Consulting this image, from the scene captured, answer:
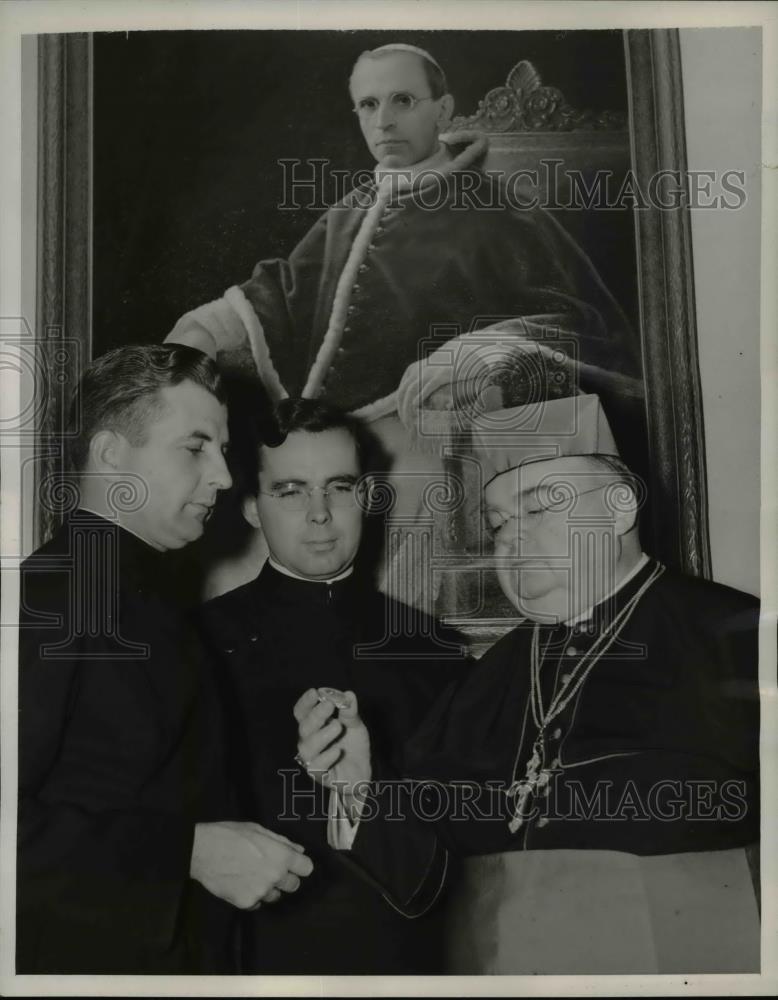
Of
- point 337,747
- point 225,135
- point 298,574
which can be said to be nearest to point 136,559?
point 298,574

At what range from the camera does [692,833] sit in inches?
87.3

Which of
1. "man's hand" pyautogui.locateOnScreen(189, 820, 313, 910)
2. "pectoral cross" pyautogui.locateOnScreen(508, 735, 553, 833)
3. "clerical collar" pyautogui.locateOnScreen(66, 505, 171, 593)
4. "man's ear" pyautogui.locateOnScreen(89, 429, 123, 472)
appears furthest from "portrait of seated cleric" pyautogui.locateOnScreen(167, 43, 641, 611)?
"man's hand" pyautogui.locateOnScreen(189, 820, 313, 910)

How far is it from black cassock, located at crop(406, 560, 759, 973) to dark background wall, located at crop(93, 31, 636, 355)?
77cm

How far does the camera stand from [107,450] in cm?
225

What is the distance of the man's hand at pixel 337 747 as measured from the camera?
2.19 m

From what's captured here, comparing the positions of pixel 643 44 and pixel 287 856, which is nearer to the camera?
pixel 287 856

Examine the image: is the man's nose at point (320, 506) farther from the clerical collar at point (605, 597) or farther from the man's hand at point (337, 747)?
the clerical collar at point (605, 597)

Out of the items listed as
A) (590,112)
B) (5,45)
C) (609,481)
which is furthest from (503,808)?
(5,45)

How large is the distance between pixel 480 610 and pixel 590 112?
115 centimetres

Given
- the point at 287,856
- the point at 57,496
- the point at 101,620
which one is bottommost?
the point at 287,856

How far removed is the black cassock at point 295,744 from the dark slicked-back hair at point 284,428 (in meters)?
0.23

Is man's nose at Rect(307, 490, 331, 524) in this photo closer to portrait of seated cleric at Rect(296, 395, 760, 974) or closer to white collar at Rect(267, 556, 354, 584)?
white collar at Rect(267, 556, 354, 584)

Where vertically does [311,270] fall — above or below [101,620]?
above

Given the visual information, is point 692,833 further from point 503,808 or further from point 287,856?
point 287,856
